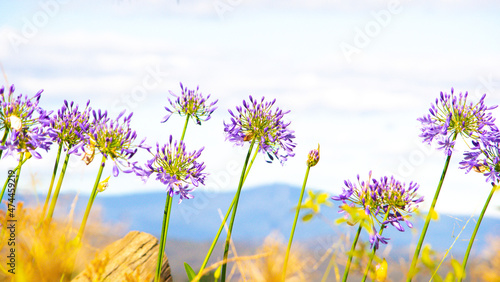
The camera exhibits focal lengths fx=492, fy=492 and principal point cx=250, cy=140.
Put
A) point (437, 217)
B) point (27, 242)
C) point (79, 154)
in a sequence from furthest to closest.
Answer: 1. point (79, 154)
2. point (27, 242)
3. point (437, 217)

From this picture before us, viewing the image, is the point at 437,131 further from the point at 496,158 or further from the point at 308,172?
the point at 308,172

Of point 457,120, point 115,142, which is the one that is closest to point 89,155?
point 115,142

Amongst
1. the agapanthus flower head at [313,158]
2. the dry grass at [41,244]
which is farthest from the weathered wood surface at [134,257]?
the agapanthus flower head at [313,158]

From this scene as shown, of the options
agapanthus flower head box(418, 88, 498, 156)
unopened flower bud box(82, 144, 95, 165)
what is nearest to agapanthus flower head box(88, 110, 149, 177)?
unopened flower bud box(82, 144, 95, 165)

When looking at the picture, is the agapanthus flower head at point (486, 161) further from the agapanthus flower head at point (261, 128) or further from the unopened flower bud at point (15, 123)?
the unopened flower bud at point (15, 123)

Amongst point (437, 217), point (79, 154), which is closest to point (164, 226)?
point (79, 154)

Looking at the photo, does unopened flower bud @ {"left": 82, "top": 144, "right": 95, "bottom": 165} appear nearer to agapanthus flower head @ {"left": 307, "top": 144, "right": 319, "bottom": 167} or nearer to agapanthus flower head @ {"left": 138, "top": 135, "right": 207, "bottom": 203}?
agapanthus flower head @ {"left": 138, "top": 135, "right": 207, "bottom": 203}
